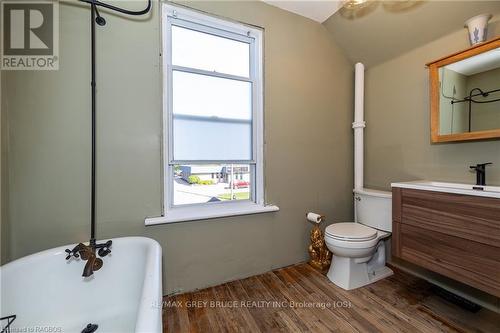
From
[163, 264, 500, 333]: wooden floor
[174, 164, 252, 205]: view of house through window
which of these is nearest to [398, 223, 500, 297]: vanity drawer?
[163, 264, 500, 333]: wooden floor

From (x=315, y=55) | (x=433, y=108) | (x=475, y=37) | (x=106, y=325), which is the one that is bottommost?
(x=106, y=325)

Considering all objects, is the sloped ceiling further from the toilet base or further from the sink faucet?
the toilet base

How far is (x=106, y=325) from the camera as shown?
1163 mm

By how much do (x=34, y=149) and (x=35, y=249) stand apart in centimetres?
60

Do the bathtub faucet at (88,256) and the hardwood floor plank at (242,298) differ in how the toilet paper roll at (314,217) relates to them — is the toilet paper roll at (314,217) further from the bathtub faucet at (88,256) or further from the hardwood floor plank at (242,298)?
the bathtub faucet at (88,256)

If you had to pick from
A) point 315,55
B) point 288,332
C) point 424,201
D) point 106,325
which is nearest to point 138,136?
point 106,325

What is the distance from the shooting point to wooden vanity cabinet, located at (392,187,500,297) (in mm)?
1174

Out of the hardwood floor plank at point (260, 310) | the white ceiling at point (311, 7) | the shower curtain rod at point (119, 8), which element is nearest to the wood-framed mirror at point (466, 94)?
the white ceiling at point (311, 7)

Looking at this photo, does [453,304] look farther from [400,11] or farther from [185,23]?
[185,23]

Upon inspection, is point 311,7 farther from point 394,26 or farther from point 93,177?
point 93,177

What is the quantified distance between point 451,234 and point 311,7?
2.06m

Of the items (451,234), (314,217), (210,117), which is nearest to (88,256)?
(210,117)

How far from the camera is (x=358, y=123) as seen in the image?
7.29ft

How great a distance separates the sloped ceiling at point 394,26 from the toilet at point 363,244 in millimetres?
1312
